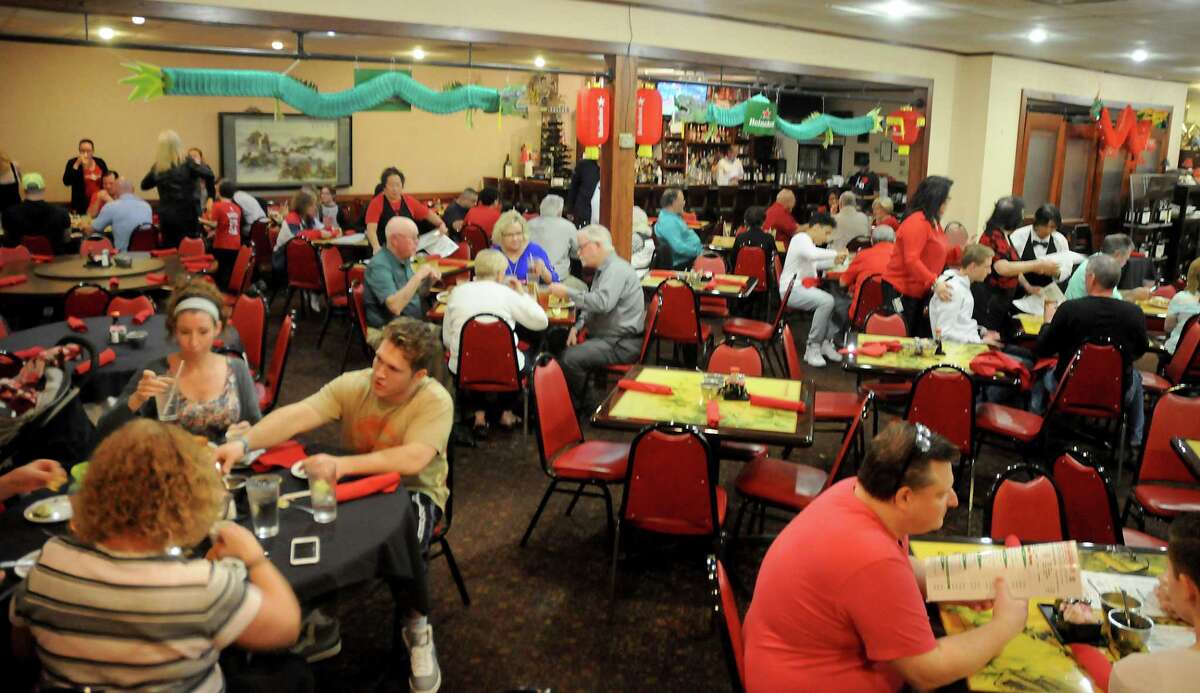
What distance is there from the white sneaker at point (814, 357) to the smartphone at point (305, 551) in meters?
5.60

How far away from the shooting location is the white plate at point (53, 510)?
257 cm

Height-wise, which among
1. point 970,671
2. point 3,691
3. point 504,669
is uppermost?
point 970,671

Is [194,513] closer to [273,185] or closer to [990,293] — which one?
[990,293]

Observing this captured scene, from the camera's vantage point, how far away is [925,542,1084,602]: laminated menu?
2.17 m

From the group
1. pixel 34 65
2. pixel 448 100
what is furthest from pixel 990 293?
pixel 34 65

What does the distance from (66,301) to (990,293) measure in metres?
6.23

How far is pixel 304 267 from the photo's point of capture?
814 cm

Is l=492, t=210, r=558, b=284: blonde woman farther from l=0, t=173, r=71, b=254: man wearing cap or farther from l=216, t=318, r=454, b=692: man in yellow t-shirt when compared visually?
l=0, t=173, r=71, b=254: man wearing cap

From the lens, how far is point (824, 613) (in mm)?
2152

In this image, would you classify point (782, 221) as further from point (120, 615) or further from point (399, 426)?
point (120, 615)

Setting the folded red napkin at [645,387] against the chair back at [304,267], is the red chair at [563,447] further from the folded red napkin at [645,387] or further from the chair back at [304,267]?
the chair back at [304,267]

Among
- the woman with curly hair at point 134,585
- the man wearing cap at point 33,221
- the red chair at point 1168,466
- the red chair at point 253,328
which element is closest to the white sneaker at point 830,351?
the red chair at point 1168,466

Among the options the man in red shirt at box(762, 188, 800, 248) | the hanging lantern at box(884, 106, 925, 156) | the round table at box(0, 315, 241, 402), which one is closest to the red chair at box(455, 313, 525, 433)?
the round table at box(0, 315, 241, 402)

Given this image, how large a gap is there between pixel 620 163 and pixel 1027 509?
5976 millimetres
